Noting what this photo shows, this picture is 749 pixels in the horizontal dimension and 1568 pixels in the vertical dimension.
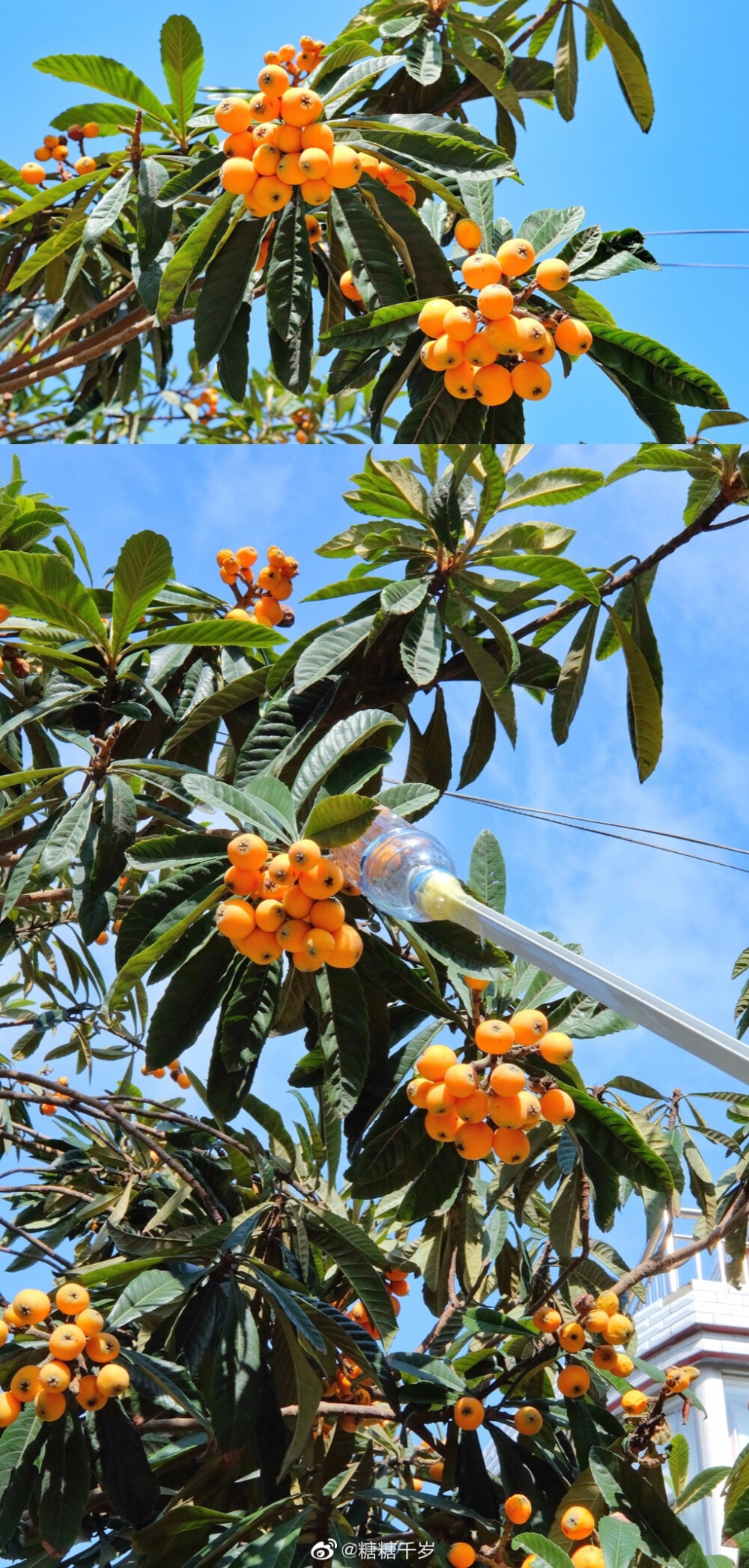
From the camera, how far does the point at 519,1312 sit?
164 centimetres

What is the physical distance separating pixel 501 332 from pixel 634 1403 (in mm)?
1231

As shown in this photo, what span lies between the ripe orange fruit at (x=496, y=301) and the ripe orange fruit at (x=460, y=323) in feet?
0.06

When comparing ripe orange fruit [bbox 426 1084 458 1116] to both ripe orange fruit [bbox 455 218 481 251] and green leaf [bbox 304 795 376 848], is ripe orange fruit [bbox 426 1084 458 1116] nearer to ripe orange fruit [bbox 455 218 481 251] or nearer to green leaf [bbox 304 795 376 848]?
green leaf [bbox 304 795 376 848]

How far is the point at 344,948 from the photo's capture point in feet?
2.98

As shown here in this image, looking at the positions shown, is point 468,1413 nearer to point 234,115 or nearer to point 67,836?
point 67,836

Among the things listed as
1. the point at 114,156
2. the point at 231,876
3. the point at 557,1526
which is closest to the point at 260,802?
the point at 231,876

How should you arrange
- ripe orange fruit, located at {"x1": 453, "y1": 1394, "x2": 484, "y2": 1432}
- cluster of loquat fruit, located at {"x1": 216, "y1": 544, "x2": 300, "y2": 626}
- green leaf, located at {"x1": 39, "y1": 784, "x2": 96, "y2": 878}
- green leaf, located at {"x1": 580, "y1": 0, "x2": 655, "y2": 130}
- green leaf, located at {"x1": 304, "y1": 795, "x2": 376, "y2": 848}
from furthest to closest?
1. green leaf, located at {"x1": 580, "y1": 0, "x2": 655, "y2": 130}
2. cluster of loquat fruit, located at {"x1": 216, "y1": 544, "x2": 300, "y2": 626}
3. ripe orange fruit, located at {"x1": 453, "y1": 1394, "x2": 484, "y2": 1432}
4. green leaf, located at {"x1": 39, "y1": 784, "x2": 96, "y2": 878}
5. green leaf, located at {"x1": 304, "y1": 795, "x2": 376, "y2": 848}

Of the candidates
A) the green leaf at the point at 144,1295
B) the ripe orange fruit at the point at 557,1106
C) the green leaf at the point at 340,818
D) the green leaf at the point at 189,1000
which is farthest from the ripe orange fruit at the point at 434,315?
the green leaf at the point at 144,1295

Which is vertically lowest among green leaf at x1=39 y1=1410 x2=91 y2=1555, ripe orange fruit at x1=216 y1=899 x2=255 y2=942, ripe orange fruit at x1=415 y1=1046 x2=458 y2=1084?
green leaf at x1=39 y1=1410 x2=91 y2=1555

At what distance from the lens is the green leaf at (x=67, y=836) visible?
3.58 feet

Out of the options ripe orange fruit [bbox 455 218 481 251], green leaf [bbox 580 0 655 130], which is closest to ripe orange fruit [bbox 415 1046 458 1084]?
ripe orange fruit [bbox 455 218 481 251]

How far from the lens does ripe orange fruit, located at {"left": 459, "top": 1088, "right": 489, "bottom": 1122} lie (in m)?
0.98

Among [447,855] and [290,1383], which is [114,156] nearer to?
[447,855]

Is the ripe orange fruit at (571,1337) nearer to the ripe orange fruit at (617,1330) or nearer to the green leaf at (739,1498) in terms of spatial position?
the ripe orange fruit at (617,1330)
